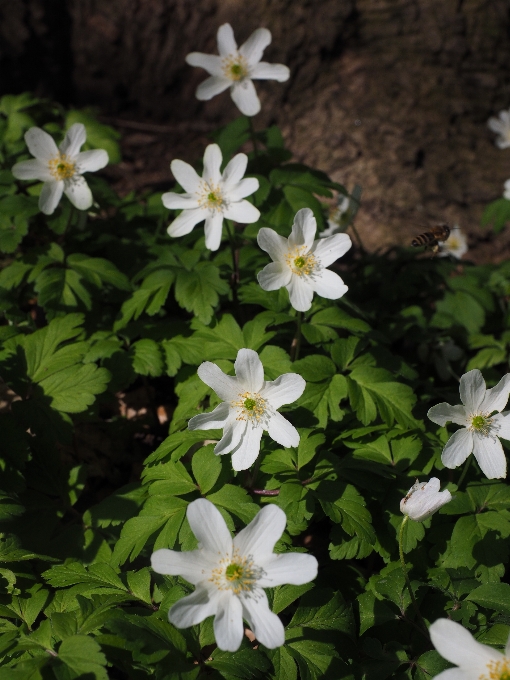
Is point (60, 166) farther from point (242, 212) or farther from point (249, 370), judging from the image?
point (249, 370)

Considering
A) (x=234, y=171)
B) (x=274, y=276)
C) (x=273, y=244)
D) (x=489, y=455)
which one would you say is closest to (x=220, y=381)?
(x=274, y=276)

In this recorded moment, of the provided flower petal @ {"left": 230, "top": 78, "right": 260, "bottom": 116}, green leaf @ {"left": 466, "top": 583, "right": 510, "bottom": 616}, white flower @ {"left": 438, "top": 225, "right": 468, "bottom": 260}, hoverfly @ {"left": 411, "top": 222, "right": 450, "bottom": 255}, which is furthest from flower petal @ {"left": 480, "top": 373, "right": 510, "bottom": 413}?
white flower @ {"left": 438, "top": 225, "right": 468, "bottom": 260}

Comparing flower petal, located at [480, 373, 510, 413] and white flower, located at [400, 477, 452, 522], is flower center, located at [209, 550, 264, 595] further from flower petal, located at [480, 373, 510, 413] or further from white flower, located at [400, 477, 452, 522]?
flower petal, located at [480, 373, 510, 413]

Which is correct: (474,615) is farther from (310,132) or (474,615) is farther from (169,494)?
(310,132)

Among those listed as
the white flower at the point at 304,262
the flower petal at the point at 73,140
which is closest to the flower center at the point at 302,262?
the white flower at the point at 304,262

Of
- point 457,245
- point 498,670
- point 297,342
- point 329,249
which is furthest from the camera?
point 457,245
